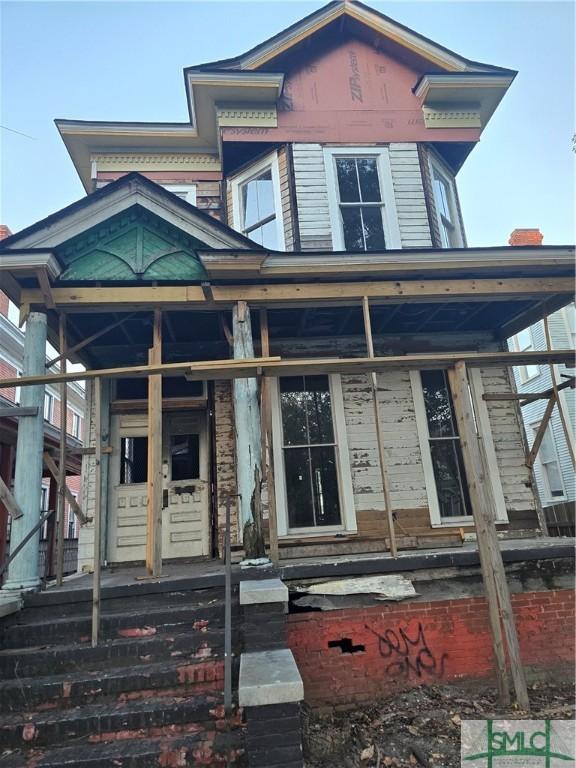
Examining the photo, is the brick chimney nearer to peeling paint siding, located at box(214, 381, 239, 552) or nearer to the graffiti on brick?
peeling paint siding, located at box(214, 381, 239, 552)

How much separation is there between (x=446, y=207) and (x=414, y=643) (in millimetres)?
7502

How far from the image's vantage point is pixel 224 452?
7.29m

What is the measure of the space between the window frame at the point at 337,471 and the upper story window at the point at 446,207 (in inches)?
144

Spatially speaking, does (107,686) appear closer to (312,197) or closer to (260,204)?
(312,197)

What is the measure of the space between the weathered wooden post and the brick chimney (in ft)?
32.2

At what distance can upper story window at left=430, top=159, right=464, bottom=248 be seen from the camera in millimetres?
8969

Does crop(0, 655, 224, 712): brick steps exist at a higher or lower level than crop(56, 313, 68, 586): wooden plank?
lower

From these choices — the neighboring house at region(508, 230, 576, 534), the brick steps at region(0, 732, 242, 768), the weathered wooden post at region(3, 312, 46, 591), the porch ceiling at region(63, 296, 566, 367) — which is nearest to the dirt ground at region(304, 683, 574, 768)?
the brick steps at region(0, 732, 242, 768)

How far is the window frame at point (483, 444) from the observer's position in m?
7.22

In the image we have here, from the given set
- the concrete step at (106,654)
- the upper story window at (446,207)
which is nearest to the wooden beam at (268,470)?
the concrete step at (106,654)

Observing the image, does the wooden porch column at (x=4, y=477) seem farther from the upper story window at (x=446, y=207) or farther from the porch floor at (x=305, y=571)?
the upper story window at (x=446, y=207)

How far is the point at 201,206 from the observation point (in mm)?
9406

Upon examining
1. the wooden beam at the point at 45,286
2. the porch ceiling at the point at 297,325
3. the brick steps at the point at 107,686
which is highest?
the porch ceiling at the point at 297,325

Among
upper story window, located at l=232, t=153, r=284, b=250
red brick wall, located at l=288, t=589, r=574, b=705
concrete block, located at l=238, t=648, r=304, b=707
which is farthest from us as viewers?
upper story window, located at l=232, t=153, r=284, b=250
